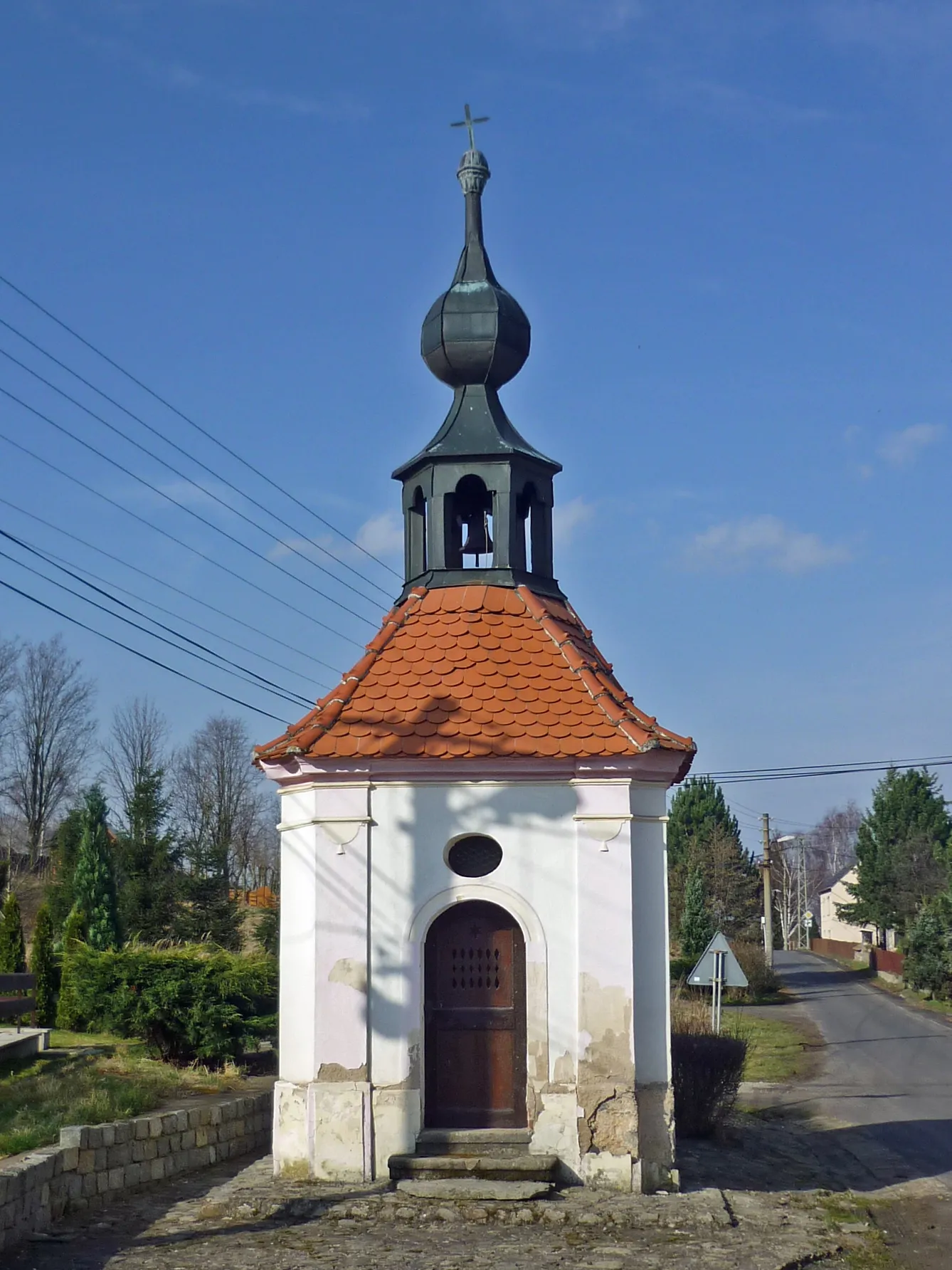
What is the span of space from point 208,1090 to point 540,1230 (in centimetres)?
641

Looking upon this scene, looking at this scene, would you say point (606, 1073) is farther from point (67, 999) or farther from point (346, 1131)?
point (67, 999)

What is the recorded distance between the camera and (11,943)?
24.9 metres

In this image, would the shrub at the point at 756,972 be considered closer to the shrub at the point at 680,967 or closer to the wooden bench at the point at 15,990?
the shrub at the point at 680,967

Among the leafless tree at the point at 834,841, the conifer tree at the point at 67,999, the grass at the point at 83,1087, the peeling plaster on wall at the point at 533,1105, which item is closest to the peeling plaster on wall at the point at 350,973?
the peeling plaster on wall at the point at 533,1105

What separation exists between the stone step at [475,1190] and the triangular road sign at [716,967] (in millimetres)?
10931

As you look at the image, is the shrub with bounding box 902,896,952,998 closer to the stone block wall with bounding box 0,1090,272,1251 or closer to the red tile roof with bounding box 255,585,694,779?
the stone block wall with bounding box 0,1090,272,1251

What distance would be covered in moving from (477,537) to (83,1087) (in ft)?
22.6

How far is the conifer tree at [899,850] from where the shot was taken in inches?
2206

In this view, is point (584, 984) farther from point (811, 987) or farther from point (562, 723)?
point (811, 987)

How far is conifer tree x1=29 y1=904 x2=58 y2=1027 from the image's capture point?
74.1ft

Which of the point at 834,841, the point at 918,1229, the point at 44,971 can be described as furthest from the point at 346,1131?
the point at 834,841

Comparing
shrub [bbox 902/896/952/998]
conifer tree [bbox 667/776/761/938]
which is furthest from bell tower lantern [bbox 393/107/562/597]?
conifer tree [bbox 667/776/761/938]

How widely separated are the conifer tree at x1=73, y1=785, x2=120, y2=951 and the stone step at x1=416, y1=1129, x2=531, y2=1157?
16.5 metres

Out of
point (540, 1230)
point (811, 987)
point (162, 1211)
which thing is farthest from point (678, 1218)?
point (811, 987)
